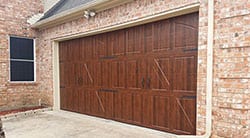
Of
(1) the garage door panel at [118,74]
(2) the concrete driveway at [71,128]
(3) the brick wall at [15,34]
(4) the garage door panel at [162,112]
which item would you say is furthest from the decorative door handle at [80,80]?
(4) the garage door panel at [162,112]

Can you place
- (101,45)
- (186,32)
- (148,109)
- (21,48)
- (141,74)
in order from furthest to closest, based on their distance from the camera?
(21,48) → (101,45) → (141,74) → (148,109) → (186,32)

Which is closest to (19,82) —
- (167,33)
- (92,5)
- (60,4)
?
(60,4)

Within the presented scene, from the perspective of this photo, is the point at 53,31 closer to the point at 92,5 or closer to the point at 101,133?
the point at 92,5

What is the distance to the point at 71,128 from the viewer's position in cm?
441

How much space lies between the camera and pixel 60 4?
7309 millimetres

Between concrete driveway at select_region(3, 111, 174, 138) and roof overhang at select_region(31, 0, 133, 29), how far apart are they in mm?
2855

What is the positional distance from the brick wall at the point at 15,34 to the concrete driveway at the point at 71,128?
1.49 m

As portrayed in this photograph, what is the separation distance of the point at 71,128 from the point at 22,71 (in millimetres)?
3576

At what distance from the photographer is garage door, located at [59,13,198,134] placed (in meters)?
3.60

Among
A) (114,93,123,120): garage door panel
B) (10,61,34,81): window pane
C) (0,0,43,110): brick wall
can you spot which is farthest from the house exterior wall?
(10,61,34,81): window pane

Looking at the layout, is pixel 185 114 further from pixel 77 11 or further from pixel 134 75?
pixel 77 11

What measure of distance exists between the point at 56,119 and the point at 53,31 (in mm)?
2924

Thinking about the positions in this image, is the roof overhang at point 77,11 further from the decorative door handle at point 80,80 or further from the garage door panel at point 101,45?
the decorative door handle at point 80,80

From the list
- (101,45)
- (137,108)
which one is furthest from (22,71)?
(137,108)
